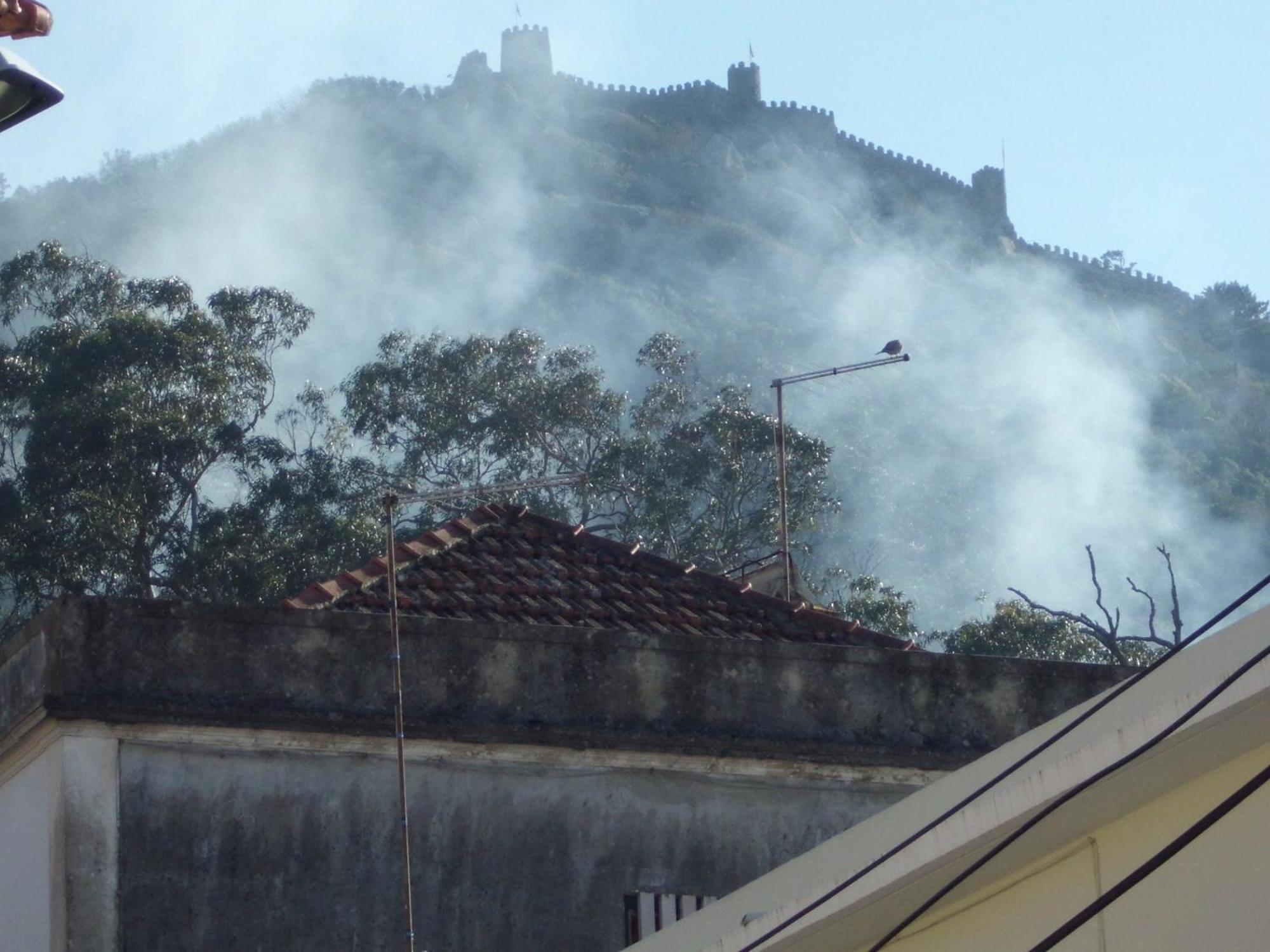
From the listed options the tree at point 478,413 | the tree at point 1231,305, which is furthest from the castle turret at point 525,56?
the tree at point 478,413

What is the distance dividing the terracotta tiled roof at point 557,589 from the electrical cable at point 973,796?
15.9 feet

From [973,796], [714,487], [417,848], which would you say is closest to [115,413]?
[714,487]

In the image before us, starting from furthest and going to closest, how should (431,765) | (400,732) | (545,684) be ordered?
1. (545,684)
2. (431,765)
3. (400,732)

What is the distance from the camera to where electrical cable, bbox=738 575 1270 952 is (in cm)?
450

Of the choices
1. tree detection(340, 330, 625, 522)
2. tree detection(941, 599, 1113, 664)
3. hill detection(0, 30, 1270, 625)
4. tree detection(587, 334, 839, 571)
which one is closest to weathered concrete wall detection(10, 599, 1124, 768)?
tree detection(941, 599, 1113, 664)

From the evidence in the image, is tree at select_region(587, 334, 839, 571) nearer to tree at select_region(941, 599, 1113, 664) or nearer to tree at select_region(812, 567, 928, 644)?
tree at select_region(812, 567, 928, 644)

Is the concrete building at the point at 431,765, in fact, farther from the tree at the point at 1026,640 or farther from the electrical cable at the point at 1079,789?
the tree at the point at 1026,640

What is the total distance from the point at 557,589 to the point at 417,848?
2.13 metres

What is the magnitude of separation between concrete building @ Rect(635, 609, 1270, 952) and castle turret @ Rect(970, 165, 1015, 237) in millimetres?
92738

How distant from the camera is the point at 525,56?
97938 mm

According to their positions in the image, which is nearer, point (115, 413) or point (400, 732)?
point (400, 732)

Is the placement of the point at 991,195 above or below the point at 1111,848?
above

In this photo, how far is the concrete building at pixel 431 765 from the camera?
26.5 ft

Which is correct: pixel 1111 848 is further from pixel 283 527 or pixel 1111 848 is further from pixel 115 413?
pixel 115 413
